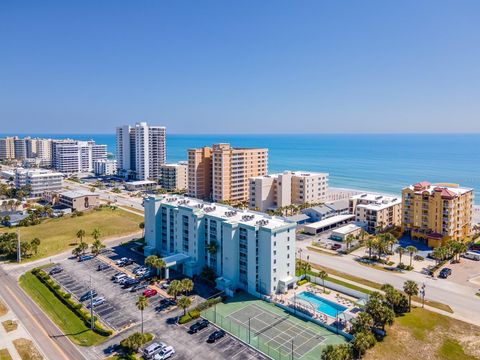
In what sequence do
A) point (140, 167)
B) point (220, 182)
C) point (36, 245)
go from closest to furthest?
point (36, 245), point (220, 182), point (140, 167)

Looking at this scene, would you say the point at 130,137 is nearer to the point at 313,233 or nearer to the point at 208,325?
the point at 313,233

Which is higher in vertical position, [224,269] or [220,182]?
[220,182]

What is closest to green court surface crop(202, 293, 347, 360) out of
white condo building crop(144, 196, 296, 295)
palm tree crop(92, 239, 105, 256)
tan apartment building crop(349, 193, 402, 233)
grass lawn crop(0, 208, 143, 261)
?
white condo building crop(144, 196, 296, 295)

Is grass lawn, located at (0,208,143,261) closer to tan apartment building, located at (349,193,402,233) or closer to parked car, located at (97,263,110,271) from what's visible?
parked car, located at (97,263,110,271)

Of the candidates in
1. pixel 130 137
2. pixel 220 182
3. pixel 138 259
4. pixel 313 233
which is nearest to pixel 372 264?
pixel 313 233

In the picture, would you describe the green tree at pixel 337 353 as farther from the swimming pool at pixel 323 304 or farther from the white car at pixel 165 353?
the white car at pixel 165 353

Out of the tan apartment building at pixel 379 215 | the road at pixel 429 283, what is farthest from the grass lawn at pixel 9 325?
the tan apartment building at pixel 379 215
